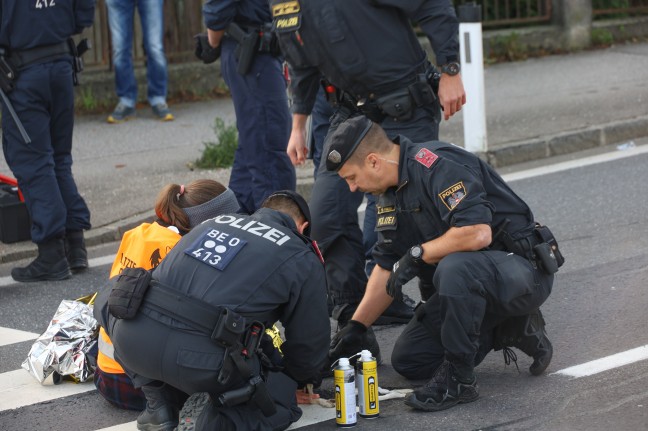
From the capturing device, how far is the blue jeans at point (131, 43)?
35.2ft

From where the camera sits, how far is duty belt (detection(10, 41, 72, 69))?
6.73 metres

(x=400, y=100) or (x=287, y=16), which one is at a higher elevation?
(x=287, y=16)

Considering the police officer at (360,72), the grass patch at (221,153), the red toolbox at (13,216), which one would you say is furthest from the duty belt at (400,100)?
the grass patch at (221,153)

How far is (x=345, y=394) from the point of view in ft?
14.9

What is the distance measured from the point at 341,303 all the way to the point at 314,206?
468 mm

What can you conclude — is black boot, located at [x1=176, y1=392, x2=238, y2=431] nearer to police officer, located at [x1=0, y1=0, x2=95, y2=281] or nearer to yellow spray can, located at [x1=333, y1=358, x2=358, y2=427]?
yellow spray can, located at [x1=333, y1=358, x2=358, y2=427]

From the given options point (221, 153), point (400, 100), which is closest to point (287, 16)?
point (400, 100)

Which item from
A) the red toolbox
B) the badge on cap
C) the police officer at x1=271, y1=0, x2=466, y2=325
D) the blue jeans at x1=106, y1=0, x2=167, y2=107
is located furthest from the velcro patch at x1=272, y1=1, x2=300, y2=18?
the blue jeans at x1=106, y1=0, x2=167, y2=107

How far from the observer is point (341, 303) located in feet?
18.7

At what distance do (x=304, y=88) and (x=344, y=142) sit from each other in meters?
1.27

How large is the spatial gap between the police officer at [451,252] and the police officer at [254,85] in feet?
8.02

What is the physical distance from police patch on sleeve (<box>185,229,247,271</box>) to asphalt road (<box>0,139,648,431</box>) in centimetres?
75

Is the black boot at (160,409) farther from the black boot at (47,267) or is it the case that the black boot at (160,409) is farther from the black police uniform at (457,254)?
the black boot at (47,267)

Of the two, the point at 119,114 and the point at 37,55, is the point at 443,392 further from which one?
the point at 119,114
